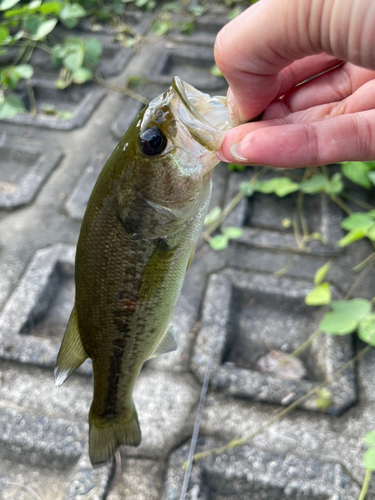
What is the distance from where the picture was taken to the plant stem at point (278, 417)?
1620 mm

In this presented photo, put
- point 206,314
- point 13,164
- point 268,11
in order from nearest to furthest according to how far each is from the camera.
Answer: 1. point 268,11
2. point 206,314
3. point 13,164

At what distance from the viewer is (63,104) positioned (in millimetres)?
3631

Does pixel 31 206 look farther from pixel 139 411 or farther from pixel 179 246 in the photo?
pixel 179 246

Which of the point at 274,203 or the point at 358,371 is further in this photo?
the point at 274,203

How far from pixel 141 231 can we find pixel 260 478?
1.11 m

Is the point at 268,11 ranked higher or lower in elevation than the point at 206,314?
higher

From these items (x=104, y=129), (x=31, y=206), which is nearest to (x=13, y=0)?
(x=104, y=129)

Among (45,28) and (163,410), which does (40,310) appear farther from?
(45,28)

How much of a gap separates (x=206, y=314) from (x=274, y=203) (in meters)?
1.06

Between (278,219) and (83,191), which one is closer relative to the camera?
(278,219)

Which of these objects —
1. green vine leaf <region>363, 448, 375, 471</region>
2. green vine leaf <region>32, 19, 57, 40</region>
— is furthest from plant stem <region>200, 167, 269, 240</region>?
green vine leaf <region>32, 19, 57, 40</region>

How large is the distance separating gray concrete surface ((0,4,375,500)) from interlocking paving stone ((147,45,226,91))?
3.85 ft

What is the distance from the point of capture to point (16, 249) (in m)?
2.44

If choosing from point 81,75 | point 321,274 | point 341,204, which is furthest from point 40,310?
point 81,75
